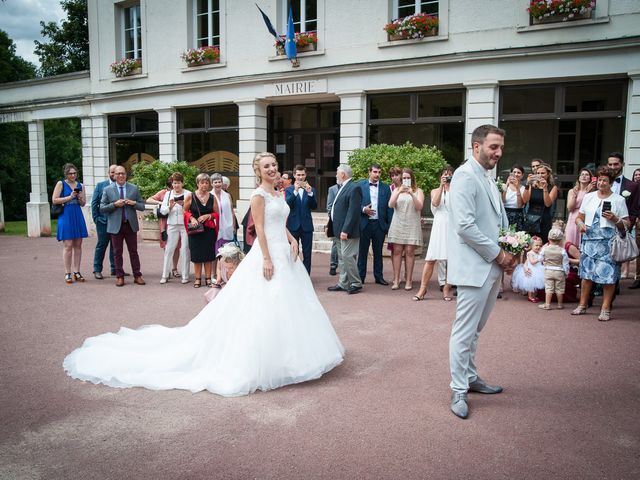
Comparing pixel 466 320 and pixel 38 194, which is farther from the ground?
pixel 38 194

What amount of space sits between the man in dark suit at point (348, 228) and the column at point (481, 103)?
538cm

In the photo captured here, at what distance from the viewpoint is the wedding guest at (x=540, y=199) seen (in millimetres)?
8797

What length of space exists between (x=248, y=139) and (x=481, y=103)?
23.9ft

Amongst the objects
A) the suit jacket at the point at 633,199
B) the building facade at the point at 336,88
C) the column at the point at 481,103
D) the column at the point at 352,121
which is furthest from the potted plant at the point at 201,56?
the suit jacket at the point at 633,199

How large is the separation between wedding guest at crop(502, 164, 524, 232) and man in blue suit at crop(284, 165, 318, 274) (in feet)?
10.7

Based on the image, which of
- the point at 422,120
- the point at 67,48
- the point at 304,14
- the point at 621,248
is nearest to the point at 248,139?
the point at 304,14

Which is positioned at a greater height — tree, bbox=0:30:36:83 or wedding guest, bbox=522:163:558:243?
tree, bbox=0:30:36:83

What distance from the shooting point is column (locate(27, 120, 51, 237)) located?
65.7 feet

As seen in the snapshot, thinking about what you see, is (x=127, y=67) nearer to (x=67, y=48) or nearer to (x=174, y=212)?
(x=174, y=212)

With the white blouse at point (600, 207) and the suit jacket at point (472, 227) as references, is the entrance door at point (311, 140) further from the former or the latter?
the suit jacket at point (472, 227)

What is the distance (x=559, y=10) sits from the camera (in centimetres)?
1195

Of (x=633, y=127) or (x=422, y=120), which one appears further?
(x=422, y=120)

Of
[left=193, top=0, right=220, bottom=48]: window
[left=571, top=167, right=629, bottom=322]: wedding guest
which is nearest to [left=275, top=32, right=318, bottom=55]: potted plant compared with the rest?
[left=193, top=0, right=220, bottom=48]: window

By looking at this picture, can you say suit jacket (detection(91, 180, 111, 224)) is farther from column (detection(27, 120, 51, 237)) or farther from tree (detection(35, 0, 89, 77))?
tree (detection(35, 0, 89, 77))
